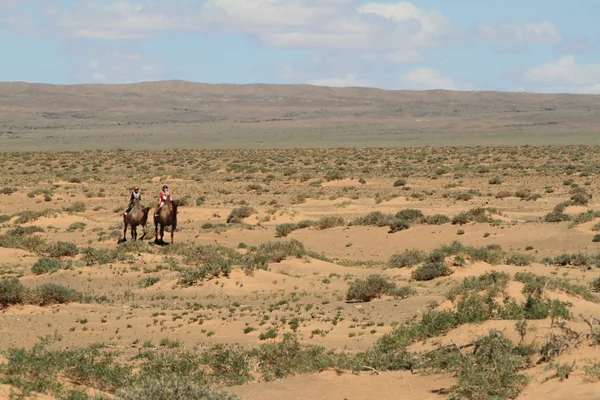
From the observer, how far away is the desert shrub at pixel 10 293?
61.4 ft

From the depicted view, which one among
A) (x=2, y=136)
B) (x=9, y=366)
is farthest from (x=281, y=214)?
(x=2, y=136)

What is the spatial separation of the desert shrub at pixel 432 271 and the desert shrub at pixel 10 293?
947 centimetres

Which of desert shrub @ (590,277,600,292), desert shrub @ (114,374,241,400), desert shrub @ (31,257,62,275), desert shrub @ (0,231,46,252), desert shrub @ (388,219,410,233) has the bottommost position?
desert shrub @ (0,231,46,252)

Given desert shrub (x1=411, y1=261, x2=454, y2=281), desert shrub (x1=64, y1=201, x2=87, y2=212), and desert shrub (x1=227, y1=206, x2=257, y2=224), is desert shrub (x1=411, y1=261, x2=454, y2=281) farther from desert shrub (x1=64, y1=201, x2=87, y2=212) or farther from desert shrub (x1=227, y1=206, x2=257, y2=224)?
desert shrub (x1=64, y1=201, x2=87, y2=212)

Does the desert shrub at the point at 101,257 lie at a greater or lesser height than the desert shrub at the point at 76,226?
greater

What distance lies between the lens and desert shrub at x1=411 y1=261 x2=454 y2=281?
22.5 m

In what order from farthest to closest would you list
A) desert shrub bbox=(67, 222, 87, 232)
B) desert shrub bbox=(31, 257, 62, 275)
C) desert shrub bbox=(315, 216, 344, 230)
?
desert shrub bbox=(67, 222, 87, 232)
desert shrub bbox=(315, 216, 344, 230)
desert shrub bbox=(31, 257, 62, 275)

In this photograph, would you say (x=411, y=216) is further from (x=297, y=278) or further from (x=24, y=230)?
(x=24, y=230)

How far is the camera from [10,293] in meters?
18.7

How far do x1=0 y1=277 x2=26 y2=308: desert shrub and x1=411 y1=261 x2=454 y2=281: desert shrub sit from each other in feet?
31.1

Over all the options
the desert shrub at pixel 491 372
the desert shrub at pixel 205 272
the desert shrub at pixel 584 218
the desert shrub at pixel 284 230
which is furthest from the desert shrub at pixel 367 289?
the desert shrub at pixel 584 218

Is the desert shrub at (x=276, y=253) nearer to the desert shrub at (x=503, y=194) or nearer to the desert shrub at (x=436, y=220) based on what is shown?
the desert shrub at (x=436, y=220)

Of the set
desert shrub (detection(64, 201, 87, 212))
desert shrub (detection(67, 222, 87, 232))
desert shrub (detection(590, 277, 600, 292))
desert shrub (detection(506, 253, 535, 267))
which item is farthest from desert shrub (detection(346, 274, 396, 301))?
desert shrub (detection(64, 201, 87, 212))

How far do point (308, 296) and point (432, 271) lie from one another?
3.50 meters
